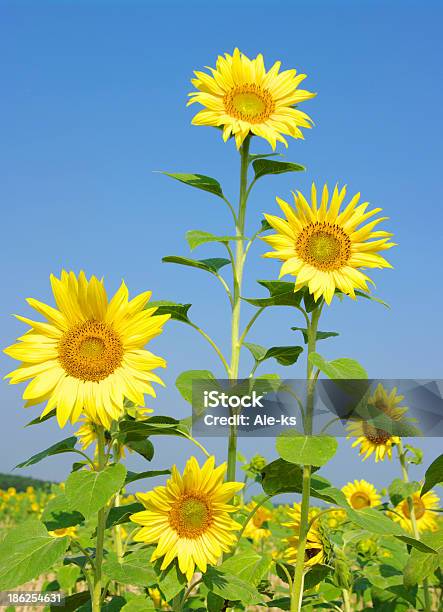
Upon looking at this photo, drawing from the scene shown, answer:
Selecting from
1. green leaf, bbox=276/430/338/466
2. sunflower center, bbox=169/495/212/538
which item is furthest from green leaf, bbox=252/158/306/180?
sunflower center, bbox=169/495/212/538

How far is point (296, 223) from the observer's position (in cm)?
278

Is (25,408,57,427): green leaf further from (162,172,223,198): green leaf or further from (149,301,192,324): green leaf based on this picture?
(162,172,223,198): green leaf

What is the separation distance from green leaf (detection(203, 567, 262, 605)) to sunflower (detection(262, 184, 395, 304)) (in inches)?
40.0

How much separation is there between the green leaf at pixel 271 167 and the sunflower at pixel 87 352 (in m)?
0.99

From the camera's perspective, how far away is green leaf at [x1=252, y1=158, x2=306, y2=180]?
3275mm

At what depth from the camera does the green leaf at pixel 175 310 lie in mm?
3086

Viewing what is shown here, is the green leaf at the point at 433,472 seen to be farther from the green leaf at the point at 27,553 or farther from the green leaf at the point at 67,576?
the green leaf at the point at 67,576

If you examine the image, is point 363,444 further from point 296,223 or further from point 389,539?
point 296,223

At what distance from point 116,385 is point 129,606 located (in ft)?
2.53

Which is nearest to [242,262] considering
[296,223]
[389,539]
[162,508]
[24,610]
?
[296,223]

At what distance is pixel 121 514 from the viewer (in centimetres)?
291

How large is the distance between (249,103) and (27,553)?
202 cm

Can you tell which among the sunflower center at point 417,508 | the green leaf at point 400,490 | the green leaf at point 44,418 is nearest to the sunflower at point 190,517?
the green leaf at point 44,418

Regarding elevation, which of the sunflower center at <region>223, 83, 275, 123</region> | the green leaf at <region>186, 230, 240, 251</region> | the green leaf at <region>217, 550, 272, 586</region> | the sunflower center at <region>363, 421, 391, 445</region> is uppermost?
the sunflower center at <region>223, 83, 275, 123</region>
